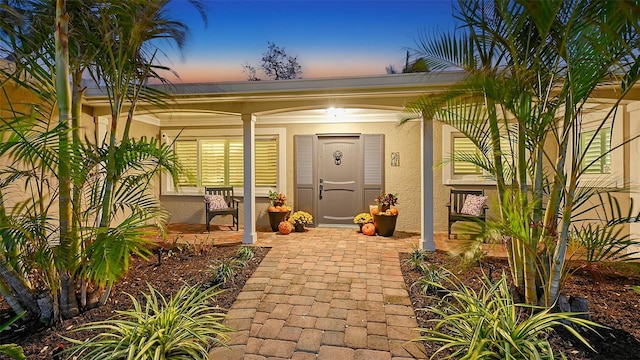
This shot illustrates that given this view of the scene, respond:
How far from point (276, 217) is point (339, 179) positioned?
1.54 m

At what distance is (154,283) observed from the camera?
123 inches

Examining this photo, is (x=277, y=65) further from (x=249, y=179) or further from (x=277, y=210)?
(x=277, y=210)

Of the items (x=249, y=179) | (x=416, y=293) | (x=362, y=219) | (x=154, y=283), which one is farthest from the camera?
(x=362, y=219)

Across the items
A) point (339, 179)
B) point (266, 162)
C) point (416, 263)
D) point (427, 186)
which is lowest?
point (416, 263)

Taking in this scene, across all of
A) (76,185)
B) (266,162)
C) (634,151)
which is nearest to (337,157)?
(266,162)

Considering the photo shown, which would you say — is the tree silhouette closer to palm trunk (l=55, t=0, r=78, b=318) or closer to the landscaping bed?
the landscaping bed

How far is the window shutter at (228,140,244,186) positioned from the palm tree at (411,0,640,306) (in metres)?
4.80

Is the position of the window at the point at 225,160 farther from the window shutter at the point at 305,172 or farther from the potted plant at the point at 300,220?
the potted plant at the point at 300,220

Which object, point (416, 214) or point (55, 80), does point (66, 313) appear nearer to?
point (55, 80)

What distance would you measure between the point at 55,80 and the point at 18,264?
4.78 ft

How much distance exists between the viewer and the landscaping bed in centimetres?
213

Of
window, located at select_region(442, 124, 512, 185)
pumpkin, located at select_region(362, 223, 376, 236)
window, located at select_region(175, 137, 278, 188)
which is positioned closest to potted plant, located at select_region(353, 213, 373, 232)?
pumpkin, located at select_region(362, 223, 376, 236)

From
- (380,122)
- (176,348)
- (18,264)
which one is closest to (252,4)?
(380,122)

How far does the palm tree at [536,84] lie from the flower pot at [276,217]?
379 cm
